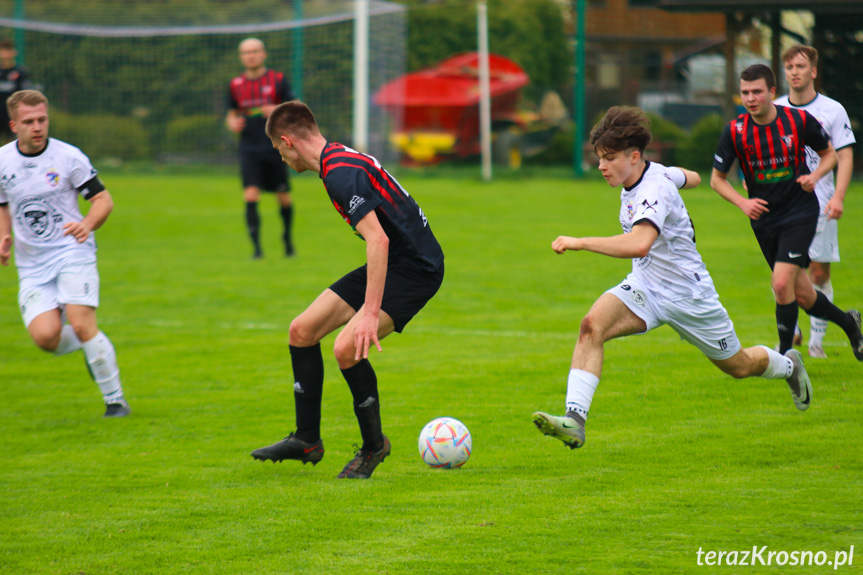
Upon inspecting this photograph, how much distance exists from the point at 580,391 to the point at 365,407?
112 cm

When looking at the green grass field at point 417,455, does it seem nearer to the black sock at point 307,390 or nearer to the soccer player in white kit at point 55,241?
the black sock at point 307,390

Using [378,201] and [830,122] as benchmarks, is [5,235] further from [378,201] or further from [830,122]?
[830,122]

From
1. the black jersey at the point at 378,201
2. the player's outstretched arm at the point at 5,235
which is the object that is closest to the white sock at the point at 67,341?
the player's outstretched arm at the point at 5,235

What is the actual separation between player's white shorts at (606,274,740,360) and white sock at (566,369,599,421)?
0.46 metres

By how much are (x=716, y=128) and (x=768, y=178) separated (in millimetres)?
14693

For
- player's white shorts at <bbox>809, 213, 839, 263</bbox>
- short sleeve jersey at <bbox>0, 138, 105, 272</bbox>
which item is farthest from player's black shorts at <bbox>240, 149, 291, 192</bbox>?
player's white shorts at <bbox>809, 213, 839, 263</bbox>

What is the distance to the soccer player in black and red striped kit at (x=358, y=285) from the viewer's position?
457 cm

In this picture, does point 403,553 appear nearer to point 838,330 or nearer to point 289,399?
point 289,399

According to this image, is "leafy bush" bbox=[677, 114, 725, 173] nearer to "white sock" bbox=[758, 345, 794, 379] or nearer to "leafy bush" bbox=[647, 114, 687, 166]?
"leafy bush" bbox=[647, 114, 687, 166]

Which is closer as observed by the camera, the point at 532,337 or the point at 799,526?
the point at 799,526

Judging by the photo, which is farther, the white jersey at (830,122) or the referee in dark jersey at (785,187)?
the white jersey at (830,122)

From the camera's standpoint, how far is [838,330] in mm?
8211

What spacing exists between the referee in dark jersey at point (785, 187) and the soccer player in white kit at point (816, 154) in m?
0.33

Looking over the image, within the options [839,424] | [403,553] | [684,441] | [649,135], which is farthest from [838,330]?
[403,553]
